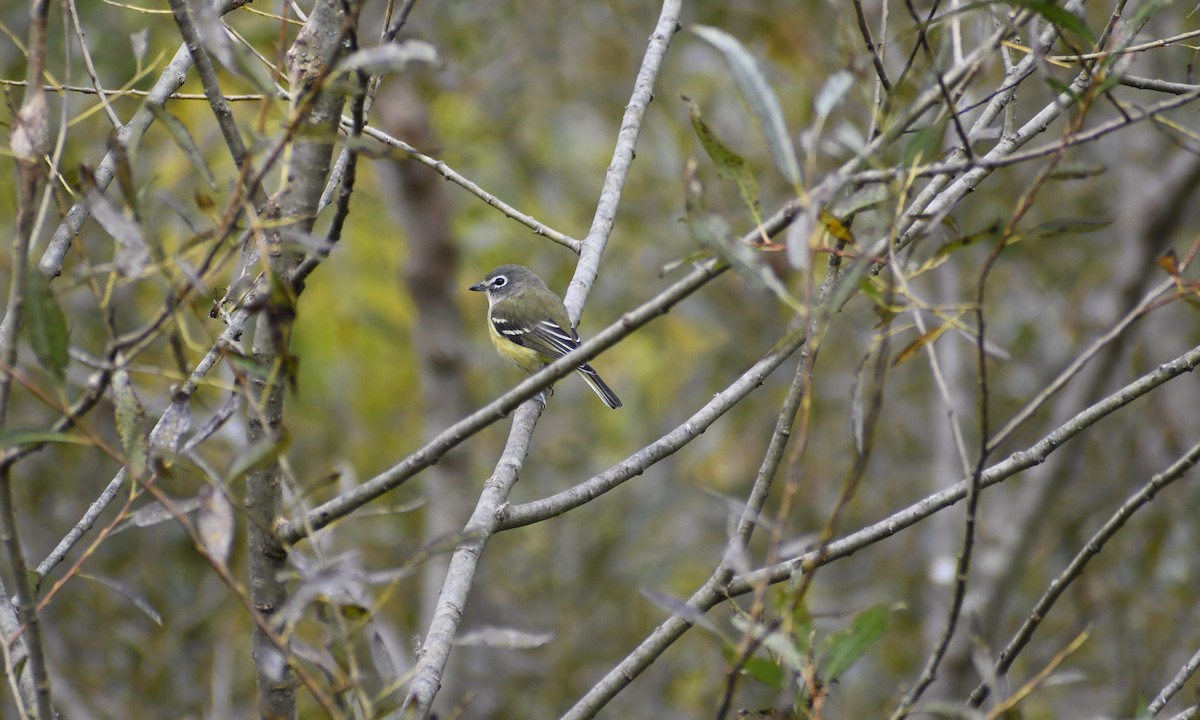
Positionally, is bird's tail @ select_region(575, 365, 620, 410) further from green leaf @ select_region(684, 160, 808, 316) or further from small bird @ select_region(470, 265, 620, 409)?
green leaf @ select_region(684, 160, 808, 316)

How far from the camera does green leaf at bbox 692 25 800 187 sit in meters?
1.69

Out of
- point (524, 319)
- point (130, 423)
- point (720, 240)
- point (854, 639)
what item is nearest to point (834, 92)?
point (720, 240)

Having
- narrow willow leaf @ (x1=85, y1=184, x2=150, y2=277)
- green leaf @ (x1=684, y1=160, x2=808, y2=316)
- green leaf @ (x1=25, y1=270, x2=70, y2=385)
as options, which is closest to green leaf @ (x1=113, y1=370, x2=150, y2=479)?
green leaf @ (x1=25, y1=270, x2=70, y2=385)

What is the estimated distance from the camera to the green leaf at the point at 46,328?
1.62 meters

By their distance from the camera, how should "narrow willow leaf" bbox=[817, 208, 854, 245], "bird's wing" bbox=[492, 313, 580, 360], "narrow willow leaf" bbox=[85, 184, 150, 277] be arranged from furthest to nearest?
"bird's wing" bbox=[492, 313, 580, 360], "narrow willow leaf" bbox=[817, 208, 854, 245], "narrow willow leaf" bbox=[85, 184, 150, 277]

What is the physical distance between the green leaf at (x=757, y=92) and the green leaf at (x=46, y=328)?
3.32 ft

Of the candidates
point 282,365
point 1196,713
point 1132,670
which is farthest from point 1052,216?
point 282,365

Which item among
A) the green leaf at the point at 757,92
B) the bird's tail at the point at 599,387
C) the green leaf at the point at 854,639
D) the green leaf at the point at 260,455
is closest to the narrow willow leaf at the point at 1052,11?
the green leaf at the point at 757,92

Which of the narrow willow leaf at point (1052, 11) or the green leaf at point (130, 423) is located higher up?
the narrow willow leaf at point (1052, 11)

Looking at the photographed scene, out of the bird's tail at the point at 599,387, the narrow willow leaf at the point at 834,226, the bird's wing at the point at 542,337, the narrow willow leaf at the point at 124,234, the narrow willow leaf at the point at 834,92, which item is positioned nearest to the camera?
the narrow willow leaf at the point at 124,234

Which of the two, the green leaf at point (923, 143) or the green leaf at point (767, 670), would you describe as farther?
the green leaf at point (767, 670)

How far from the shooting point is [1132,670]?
6.25 meters

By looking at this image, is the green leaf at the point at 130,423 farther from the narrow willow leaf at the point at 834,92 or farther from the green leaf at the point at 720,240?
the narrow willow leaf at the point at 834,92

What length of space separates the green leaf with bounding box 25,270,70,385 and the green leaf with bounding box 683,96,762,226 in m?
1.00
